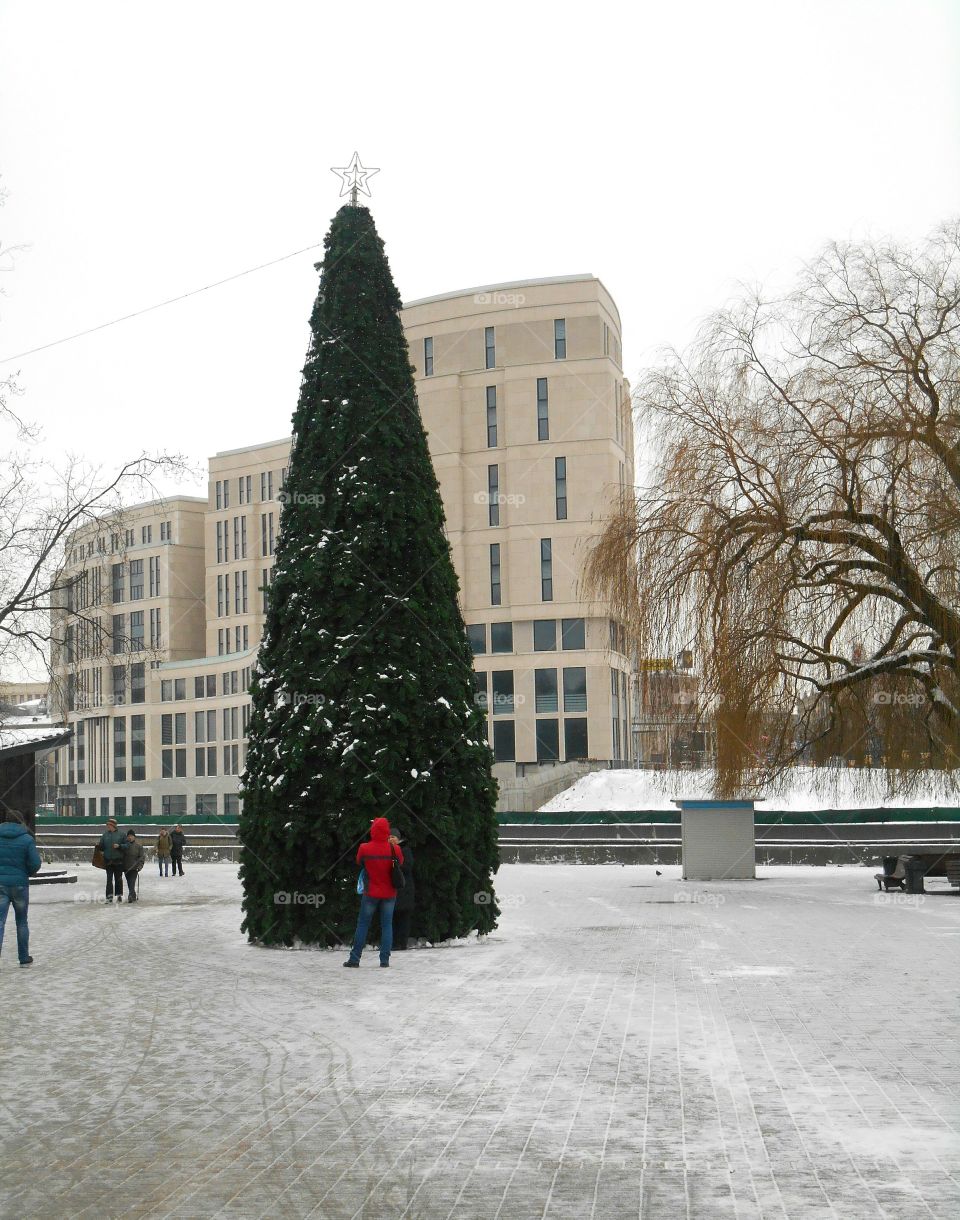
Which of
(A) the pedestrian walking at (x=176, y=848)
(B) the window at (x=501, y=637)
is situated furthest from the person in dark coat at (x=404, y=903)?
(B) the window at (x=501, y=637)

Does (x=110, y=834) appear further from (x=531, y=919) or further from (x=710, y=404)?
(x=710, y=404)

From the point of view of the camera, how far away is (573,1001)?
37.4 feet

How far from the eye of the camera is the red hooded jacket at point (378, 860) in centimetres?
1402

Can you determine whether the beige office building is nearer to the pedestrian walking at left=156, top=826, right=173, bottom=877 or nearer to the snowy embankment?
the snowy embankment

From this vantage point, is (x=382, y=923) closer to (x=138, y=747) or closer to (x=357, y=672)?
(x=357, y=672)

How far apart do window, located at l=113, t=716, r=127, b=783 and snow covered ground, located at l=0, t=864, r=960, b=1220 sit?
93394 mm

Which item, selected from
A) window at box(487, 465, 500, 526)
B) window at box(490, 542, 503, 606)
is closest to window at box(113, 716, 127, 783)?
window at box(490, 542, 503, 606)

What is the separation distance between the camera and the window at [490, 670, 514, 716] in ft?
246

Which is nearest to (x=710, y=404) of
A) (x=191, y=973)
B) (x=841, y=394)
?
(x=841, y=394)

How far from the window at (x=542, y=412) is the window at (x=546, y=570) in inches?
221

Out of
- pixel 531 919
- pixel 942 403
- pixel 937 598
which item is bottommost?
pixel 531 919

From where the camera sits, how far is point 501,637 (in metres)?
76.4

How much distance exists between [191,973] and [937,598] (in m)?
12.6

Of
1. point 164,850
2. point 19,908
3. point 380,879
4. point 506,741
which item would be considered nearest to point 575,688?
point 506,741
